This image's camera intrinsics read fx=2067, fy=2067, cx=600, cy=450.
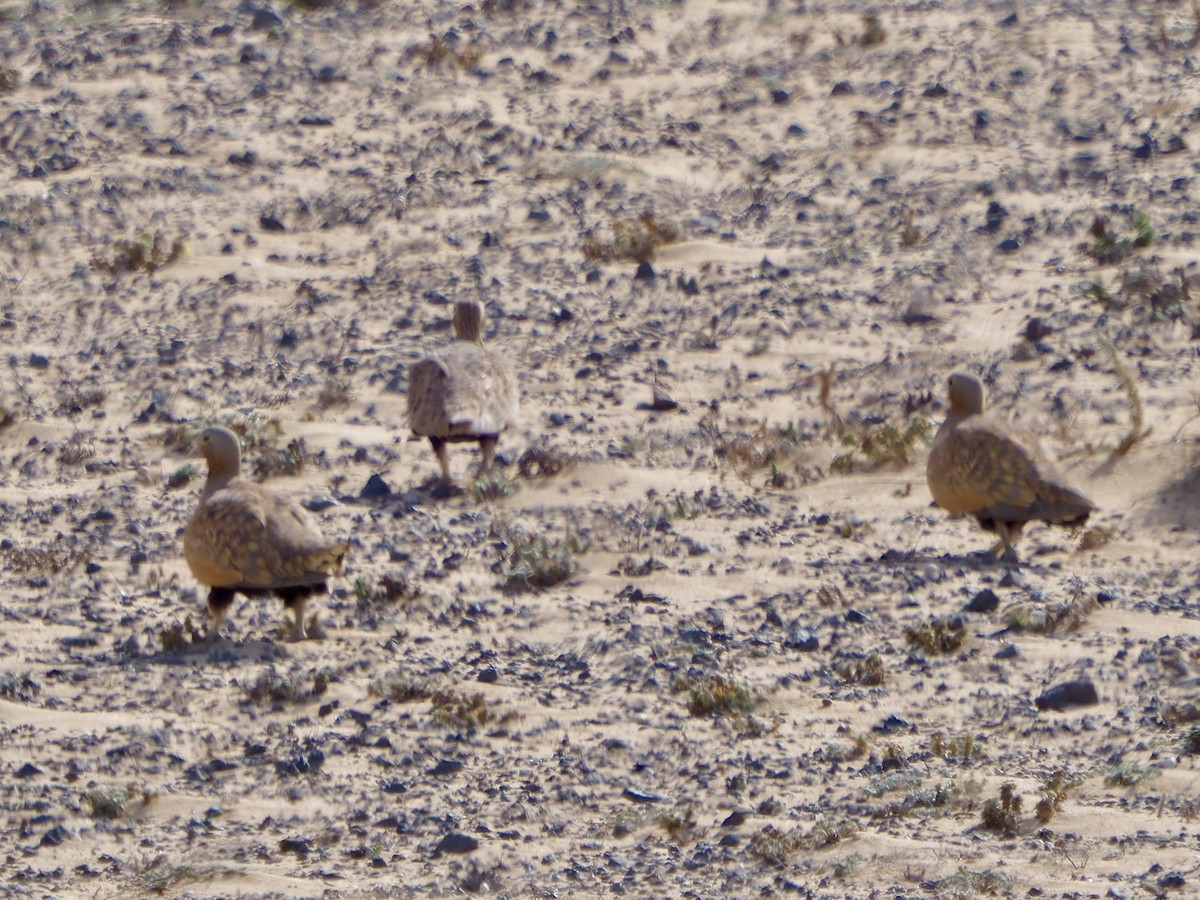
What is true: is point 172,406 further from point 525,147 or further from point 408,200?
point 525,147

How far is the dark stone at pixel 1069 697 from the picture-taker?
7.92m

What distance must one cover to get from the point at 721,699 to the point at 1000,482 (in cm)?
213

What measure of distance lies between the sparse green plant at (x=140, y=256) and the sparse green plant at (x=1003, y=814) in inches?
313

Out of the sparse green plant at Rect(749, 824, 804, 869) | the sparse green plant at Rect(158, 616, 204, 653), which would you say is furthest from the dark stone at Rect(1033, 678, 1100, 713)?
the sparse green plant at Rect(158, 616, 204, 653)

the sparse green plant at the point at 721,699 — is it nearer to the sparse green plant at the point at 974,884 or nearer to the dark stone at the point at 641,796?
the dark stone at the point at 641,796

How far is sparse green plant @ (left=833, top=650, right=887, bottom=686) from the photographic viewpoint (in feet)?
27.3

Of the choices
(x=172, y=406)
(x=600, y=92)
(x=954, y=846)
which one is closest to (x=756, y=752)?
(x=954, y=846)

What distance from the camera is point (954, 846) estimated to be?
22.4ft

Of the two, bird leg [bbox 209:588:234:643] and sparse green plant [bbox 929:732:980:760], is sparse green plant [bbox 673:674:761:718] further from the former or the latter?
bird leg [bbox 209:588:234:643]

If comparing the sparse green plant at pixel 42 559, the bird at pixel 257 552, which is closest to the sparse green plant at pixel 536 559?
the bird at pixel 257 552

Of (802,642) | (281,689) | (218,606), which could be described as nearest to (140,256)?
(218,606)

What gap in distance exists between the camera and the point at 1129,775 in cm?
726

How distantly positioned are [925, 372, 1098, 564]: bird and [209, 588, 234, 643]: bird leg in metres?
3.34

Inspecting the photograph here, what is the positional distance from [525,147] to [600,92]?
3.56 ft
